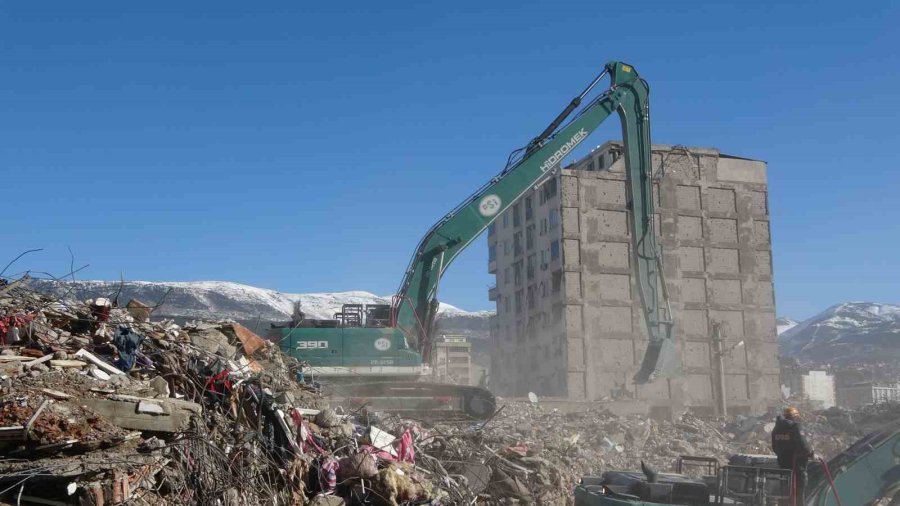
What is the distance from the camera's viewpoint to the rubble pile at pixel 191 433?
6.09 metres

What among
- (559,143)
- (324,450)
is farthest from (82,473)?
(559,143)

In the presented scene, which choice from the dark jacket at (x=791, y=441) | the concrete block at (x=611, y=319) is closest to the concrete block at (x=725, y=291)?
the concrete block at (x=611, y=319)

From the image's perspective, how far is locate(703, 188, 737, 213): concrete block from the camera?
1692 inches

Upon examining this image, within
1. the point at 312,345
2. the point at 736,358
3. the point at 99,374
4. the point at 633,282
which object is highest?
the point at 633,282

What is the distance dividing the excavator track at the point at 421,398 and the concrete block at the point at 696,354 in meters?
27.1

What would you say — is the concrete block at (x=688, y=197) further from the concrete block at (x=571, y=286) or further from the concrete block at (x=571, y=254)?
the concrete block at (x=571, y=286)

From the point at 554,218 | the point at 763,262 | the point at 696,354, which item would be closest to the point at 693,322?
the point at 696,354

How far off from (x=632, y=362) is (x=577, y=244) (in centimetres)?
608

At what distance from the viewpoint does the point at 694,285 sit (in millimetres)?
41750

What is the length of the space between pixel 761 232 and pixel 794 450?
38361 mm

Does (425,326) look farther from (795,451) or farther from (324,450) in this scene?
(795,451)

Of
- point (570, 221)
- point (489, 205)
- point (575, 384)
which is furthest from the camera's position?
point (570, 221)

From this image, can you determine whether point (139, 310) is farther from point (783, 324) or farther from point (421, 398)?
point (783, 324)

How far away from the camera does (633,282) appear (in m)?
40.5
